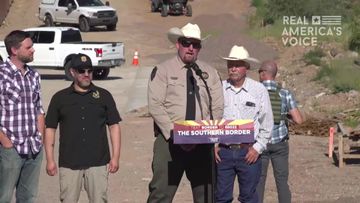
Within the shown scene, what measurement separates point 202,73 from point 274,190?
5308mm

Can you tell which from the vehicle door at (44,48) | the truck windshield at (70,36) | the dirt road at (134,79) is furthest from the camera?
the truck windshield at (70,36)

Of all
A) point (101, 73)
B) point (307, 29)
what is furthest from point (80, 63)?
point (307, 29)

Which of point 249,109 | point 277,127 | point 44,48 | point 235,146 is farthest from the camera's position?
point 44,48

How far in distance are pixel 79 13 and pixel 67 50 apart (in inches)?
557

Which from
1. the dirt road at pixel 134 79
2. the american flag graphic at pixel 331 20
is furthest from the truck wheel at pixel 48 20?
the american flag graphic at pixel 331 20

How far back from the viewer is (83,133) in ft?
25.3

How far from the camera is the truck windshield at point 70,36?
33.4m

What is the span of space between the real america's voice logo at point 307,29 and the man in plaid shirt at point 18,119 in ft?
96.0

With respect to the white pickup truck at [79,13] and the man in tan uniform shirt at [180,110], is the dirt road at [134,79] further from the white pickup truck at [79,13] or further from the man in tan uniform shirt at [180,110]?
the man in tan uniform shirt at [180,110]

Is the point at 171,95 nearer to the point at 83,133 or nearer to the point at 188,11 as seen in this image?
the point at 83,133

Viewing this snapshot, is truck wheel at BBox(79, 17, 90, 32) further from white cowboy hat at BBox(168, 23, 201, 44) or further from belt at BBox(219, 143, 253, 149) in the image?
white cowboy hat at BBox(168, 23, 201, 44)

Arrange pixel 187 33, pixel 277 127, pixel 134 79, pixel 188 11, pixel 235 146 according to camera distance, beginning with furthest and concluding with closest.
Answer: pixel 188 11, pixel 134 79, pixel 277 127, pixel 235 146, pixel 187 33

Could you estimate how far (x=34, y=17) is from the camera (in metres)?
51.7

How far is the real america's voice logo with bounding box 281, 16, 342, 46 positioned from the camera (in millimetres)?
37781
